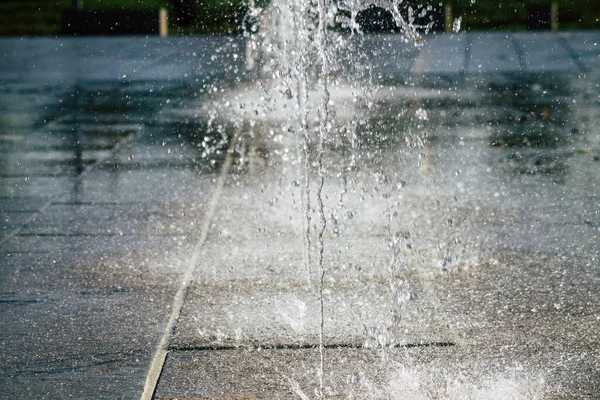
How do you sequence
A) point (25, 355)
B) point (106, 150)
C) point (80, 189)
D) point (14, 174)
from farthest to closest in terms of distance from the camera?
1. point (106, 150)
2. point (14, 174)
3. point (80, 189)
4. point (25, 355)

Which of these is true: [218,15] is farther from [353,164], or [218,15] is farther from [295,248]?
[295,248]

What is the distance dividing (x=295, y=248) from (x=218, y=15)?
22.7 meters

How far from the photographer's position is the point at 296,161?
8406 millimetres

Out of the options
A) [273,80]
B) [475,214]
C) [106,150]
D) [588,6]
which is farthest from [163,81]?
[588,6]

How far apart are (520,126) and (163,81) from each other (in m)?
5.51

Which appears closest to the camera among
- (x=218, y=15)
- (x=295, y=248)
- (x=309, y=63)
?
(x=295, y=248)

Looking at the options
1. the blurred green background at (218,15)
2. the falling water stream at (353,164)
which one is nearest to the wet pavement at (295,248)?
the falling water stream at (353,164)

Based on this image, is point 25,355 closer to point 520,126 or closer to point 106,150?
point 106,150

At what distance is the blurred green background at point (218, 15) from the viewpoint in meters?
22.3

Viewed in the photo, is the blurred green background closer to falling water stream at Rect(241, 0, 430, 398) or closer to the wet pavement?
falling water stream at Rect(241, 0, 430, 398)

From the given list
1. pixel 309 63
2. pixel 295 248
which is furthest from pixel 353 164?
pixel 309 63

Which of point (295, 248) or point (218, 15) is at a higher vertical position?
point (295, 248)

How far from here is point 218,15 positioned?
2777 centimetres

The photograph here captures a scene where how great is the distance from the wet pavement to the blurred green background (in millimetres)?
10875
